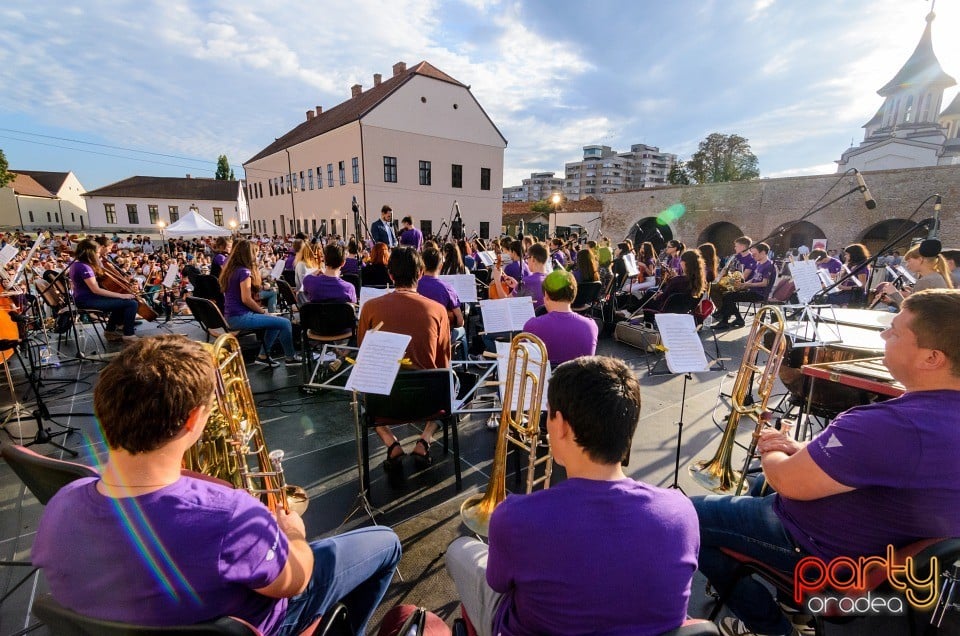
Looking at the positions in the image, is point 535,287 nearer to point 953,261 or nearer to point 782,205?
point 953,261

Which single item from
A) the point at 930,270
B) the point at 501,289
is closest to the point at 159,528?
the point at 501,289

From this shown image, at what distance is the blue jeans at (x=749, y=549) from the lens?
1.63 metres

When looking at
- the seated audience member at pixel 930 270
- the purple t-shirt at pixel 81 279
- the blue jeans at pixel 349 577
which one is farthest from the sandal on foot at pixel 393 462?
the purple t-shirt at pixel 81 279

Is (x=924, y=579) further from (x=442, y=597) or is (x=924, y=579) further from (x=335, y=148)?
(x=335, y=148)

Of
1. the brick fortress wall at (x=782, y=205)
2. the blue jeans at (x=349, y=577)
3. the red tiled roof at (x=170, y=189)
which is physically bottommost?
the blue jeans at (x=349, y=577)

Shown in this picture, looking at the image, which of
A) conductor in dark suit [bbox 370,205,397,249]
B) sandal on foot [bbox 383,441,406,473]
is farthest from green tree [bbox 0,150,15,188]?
sandal on foot [bbox 383,441,406,473]

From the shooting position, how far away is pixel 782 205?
60.3 feet

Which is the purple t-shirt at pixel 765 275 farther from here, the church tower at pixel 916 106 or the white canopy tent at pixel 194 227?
the church tower at pixel 916 106

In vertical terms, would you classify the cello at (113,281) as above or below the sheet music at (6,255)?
below

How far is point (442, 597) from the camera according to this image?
2070mm

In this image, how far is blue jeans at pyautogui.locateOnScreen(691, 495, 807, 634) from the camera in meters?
1.63

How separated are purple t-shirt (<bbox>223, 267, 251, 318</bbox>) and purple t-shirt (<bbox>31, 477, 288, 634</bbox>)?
413cm

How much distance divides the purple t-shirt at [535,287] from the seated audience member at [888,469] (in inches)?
147

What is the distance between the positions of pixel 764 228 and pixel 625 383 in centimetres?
A: 2254
